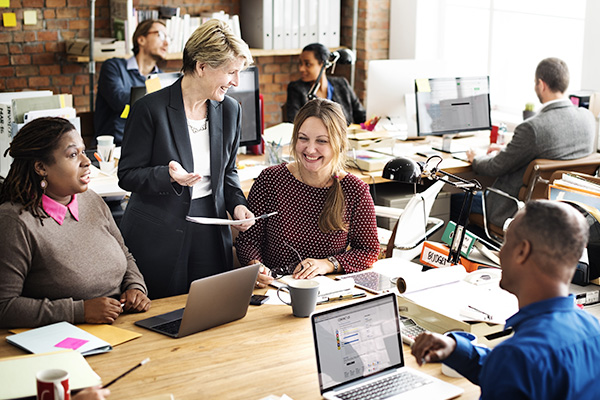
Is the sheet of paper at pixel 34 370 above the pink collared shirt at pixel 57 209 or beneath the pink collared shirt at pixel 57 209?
beneath

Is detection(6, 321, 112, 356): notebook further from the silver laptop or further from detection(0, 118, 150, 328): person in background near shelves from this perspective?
the silver laptop

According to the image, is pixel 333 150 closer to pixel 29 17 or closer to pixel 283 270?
pixel 283 270

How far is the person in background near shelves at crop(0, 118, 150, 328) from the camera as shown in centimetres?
209

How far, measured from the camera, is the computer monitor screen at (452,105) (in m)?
4.69

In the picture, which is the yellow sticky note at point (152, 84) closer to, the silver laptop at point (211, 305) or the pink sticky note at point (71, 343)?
the silver laptop at point (211, 305)

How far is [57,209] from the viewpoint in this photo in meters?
2.20

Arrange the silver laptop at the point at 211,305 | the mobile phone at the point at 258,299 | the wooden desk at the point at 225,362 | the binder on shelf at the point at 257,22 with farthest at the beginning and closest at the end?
the binder on shelf at the point at 257,22
the mobile phone at the point at 258,299
the silver laptop at the point at 211,305
the wooden desk at the point at 225,362

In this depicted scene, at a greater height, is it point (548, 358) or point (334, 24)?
point (334, 24)

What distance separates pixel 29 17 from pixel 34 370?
14.9ft

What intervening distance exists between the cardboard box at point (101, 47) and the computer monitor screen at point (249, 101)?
7.05 feet

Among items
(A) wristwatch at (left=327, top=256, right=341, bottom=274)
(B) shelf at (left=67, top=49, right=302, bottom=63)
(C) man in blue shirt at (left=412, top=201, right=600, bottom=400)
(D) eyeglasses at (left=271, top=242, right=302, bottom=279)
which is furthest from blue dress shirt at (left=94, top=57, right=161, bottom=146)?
(C) man in blue shirt at (left=412, top=201, right=600, bottom=400)

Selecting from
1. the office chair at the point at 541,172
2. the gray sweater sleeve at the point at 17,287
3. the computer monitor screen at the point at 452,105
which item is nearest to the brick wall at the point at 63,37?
the computer monitor screen at the point at 452,105

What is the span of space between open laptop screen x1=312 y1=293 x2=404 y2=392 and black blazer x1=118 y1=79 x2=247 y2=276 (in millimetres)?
969

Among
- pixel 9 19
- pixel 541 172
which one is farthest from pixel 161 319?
pixel 9 19
